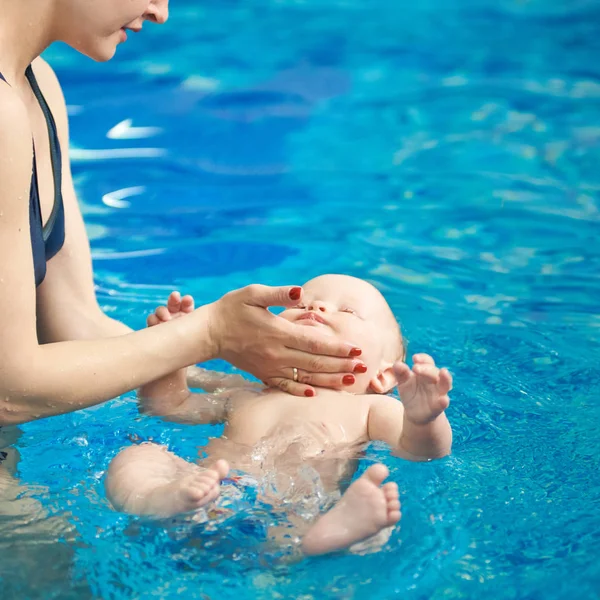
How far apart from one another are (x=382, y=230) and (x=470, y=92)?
1658 millimetres

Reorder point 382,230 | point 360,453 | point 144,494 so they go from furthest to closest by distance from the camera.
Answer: point 382,230 < point 360,453 < point 144,494

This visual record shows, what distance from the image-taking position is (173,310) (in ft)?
8.46

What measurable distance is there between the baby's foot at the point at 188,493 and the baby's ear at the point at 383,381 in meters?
0.68

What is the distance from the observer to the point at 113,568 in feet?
6.46

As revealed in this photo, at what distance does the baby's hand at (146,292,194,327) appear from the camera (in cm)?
255

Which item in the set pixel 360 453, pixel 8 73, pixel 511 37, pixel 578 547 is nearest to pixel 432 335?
pixel 360 453

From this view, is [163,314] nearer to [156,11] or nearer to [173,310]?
[173,310]

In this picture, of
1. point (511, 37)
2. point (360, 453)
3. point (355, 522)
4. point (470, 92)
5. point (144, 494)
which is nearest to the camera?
point (355, 522)

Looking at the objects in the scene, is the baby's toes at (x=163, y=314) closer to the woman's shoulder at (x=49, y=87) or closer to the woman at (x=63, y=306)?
the woman at (x=63, y=306)

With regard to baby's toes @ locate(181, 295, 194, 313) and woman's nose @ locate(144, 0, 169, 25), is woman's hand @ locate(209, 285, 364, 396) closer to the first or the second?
baby's toes @ locate(181, 295, 194, 313)

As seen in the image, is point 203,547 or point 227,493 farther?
point 227,493

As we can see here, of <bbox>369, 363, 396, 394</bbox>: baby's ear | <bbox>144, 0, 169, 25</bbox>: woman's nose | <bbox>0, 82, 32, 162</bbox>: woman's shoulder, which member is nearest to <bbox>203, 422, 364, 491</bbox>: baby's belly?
<bbox>369, 363, 396, 394</bbox>: baby's ear

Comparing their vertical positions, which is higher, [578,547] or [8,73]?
[8,73]

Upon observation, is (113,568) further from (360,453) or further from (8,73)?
(8,73)
